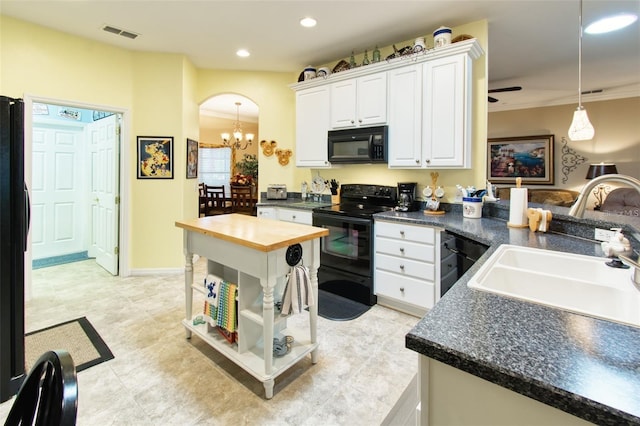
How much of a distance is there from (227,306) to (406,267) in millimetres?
1619

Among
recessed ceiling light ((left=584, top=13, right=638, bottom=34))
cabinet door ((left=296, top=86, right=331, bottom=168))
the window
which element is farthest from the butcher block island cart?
the window

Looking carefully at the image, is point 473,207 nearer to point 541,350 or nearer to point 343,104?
point 343,104

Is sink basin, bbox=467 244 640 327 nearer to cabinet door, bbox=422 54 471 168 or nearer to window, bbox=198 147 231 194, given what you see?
cabinet door, bbox=422 54 471 168

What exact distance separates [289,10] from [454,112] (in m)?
1.72

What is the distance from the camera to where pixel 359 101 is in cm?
354

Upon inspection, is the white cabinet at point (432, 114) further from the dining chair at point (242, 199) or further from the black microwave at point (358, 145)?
the dining chair at point (242, 199)

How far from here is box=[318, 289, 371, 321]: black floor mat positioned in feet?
9.87

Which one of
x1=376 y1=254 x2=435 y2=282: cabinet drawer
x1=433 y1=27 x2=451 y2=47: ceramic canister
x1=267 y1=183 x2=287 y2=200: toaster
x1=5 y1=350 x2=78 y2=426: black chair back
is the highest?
x1=433 y1=27 x2=451 y2=47: ceramic canister

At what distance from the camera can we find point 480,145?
3133 millimetres

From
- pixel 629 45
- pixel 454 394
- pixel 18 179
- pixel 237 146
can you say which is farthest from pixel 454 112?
pixel 237 146

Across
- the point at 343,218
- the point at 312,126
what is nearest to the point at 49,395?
the point at 343,218

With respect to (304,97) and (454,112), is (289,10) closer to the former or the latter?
(304,97)

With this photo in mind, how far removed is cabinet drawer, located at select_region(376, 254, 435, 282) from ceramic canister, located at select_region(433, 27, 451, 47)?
198cm

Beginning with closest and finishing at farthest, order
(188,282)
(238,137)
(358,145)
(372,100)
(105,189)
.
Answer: (188,282), (372,100), (358,145), (105,189), (238,137)
